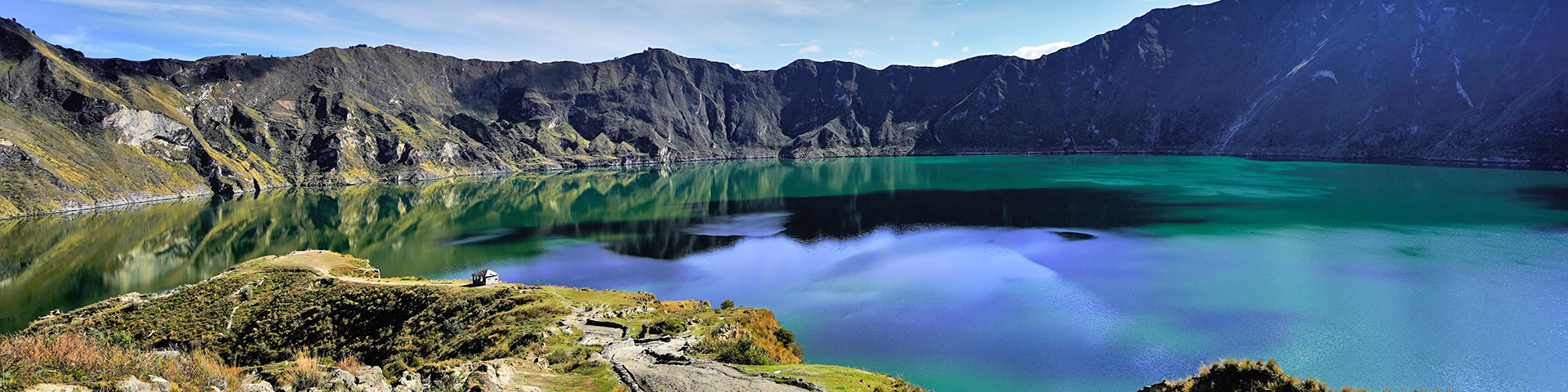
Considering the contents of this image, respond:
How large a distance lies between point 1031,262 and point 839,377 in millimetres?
35147

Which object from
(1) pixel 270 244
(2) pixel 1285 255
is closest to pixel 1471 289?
(2) pixel 1285 255

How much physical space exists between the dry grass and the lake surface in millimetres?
23306

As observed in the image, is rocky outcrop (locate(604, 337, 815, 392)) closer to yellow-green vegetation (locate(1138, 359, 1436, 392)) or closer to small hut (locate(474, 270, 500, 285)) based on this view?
yellow-green vegetation (locate(1138, 359, 1436, 392))

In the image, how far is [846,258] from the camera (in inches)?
2245

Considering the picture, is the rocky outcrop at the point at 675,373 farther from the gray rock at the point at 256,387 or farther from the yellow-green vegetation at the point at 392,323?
A: the gray rock at the point at 256,387

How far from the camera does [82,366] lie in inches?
498

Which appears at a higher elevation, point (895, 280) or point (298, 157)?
point (298, 157)

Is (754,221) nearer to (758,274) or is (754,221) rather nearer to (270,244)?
(758,274)

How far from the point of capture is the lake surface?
3047 cm

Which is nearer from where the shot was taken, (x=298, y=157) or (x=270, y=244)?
(x=270, y=244)

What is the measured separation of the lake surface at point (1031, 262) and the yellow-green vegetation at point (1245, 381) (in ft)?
32.1

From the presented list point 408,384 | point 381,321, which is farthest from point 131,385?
point 381,321

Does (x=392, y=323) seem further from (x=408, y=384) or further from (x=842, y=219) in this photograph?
(x=842, y=219)

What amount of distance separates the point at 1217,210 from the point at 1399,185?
49.7m
